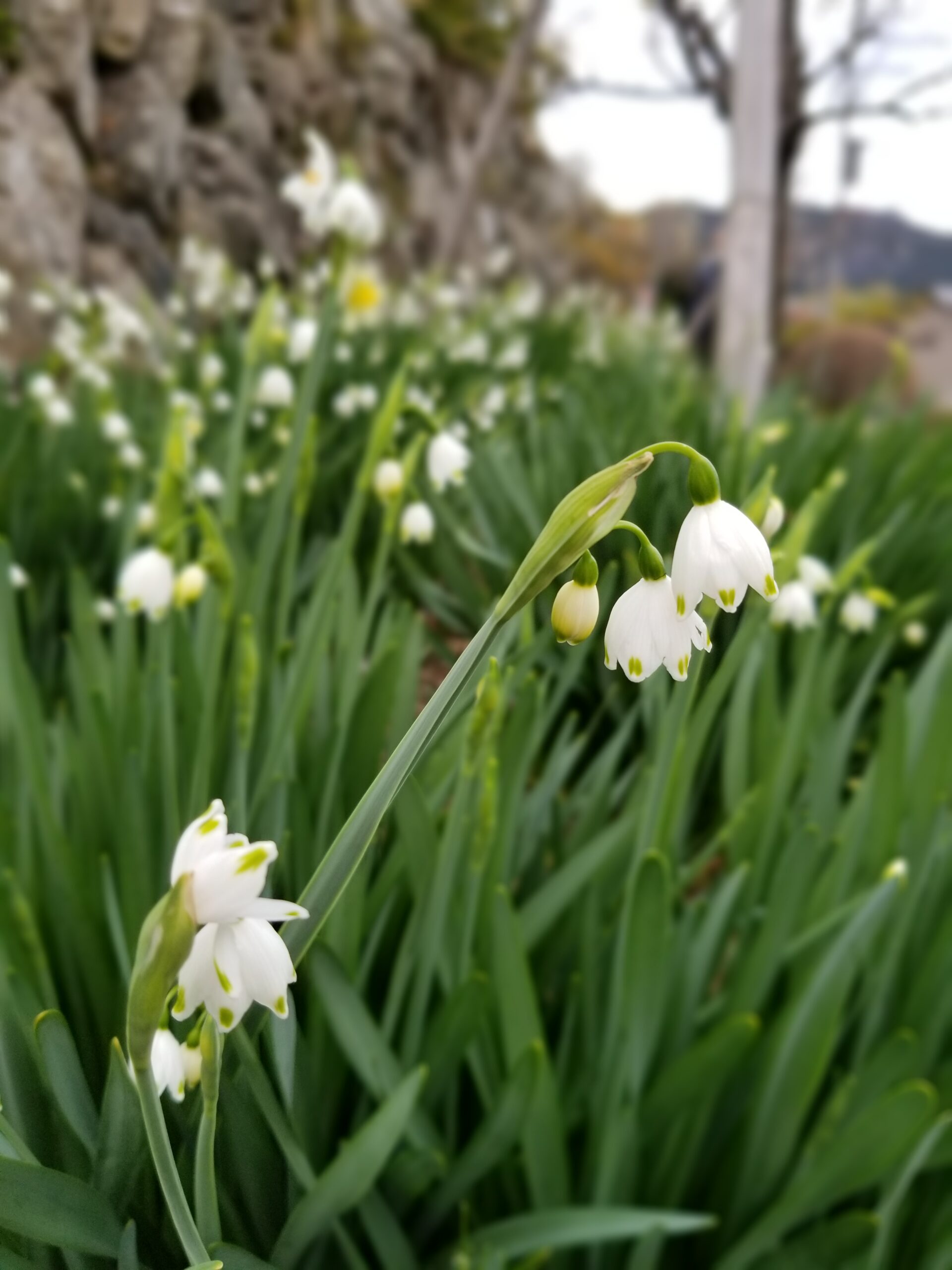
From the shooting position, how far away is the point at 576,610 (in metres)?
0.35

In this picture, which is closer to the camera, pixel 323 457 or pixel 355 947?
pixel 355 947

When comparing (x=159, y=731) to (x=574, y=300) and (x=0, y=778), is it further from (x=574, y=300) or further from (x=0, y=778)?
(x=574, y=300)

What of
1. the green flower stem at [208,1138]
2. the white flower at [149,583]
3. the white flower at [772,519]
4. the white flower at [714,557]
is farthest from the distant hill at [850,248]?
the green flower stem at [208,1138]

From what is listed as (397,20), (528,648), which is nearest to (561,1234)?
(528,648)

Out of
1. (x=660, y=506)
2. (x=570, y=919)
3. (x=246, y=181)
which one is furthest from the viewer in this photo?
(x=246, y=181)

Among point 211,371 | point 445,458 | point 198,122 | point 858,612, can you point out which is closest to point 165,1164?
point 445,458

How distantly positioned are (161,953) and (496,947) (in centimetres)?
46

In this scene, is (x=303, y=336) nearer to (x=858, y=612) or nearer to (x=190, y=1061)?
(x=858, y=612)

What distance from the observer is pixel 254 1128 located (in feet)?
1.43

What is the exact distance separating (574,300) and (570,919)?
5659mm

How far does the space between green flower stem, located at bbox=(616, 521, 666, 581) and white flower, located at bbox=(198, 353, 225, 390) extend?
81.5 inches

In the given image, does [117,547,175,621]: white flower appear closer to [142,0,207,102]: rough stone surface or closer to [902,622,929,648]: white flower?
[902,622,929,648]: white flower

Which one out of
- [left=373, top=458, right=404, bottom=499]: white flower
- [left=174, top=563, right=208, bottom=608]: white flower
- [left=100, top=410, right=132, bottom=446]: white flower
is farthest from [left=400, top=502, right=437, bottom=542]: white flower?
[left=100, top=410, right=132, bottom=446]: white flower

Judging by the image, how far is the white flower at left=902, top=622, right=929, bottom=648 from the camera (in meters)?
1.50
